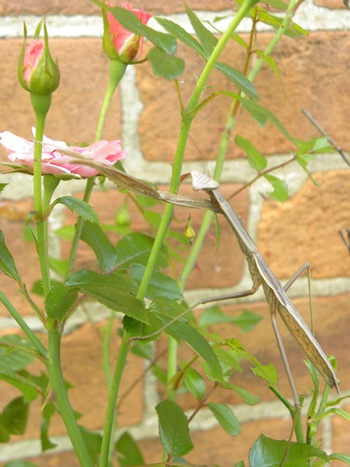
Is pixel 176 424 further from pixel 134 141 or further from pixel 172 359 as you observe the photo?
pixel 134 141

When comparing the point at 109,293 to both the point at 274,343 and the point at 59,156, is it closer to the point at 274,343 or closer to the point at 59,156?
the point at 59,156

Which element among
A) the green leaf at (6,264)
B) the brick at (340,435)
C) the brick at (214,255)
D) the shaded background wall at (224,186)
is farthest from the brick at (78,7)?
the brick at (340,435)

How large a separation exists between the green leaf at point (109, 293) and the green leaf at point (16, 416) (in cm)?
16

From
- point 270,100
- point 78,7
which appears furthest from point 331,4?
point 78,7

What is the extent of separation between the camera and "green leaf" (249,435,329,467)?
23cm

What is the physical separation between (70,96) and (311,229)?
8.4 inches

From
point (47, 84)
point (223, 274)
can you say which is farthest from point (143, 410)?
point (47, 84)

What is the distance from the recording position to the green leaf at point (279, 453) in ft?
0.74

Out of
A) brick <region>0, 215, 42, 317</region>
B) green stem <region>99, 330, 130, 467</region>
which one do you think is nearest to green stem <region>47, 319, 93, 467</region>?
green stem <region>99, 330, 130, 467</region>

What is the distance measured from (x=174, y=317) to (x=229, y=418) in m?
0.09

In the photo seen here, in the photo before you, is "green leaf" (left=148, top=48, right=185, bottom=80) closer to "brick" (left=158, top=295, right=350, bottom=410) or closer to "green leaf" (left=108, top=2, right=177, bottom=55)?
"green leaf" (left=108, top=2, right=177, bottom=55)

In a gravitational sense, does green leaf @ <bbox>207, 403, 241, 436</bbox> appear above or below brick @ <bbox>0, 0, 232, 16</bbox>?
below

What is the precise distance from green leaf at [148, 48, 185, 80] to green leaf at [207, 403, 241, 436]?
16 centimetres

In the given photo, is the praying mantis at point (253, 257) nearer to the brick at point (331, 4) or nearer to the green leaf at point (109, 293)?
the green leaf at point (109, 293)
